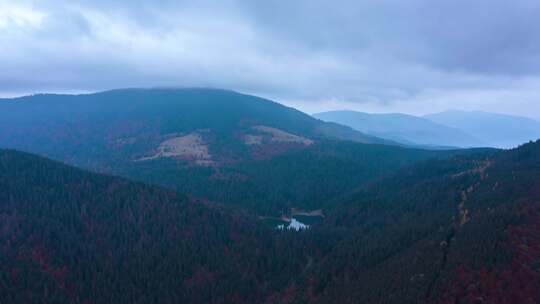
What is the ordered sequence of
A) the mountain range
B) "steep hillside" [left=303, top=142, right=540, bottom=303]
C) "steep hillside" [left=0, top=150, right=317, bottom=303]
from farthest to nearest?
"steep hillside" [left=0, top=150, right=317, bottom=303]
the mountain range
"steep hillside" [left=303, top=142, right=540, bottom=303]

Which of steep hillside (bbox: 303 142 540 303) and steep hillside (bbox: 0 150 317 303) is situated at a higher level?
steep hillside (bbox: 303 142 540 303)

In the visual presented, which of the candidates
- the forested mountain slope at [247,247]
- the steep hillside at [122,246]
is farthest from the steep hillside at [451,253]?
the steep hillside at [122,246]

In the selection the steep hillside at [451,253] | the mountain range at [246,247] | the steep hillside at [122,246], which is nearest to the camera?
the steep hillside at [451,253]

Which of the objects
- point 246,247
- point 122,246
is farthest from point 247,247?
point 122,246

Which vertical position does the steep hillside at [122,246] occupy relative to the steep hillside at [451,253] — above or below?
below

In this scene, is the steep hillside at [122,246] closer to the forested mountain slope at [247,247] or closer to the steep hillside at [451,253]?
the forested mountain slope at [247,247]

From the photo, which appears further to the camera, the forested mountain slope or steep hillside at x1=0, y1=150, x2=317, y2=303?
steep hillside at x1=0, y1=150, x2=317, y2=303

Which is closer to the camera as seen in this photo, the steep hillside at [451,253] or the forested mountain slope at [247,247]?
the steep hillside at [451,253]

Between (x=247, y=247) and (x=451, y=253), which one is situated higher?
(x=451, y=253)

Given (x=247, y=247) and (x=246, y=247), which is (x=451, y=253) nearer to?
(x=247, y=247)

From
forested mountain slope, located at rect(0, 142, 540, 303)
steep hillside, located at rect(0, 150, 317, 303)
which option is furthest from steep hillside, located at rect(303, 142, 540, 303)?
steep hillside, located at rect(0, 150, 317, 303)

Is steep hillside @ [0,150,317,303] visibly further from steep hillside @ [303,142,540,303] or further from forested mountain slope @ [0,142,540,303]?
steep hillside @ [303,142,540,303]

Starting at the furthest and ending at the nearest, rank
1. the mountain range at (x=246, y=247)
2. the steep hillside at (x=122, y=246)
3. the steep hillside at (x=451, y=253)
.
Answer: the steep hillside at (x=122, y=246) < the mountain range at (x=246, y=247) < the steep hillside at (x=451, y=253)
